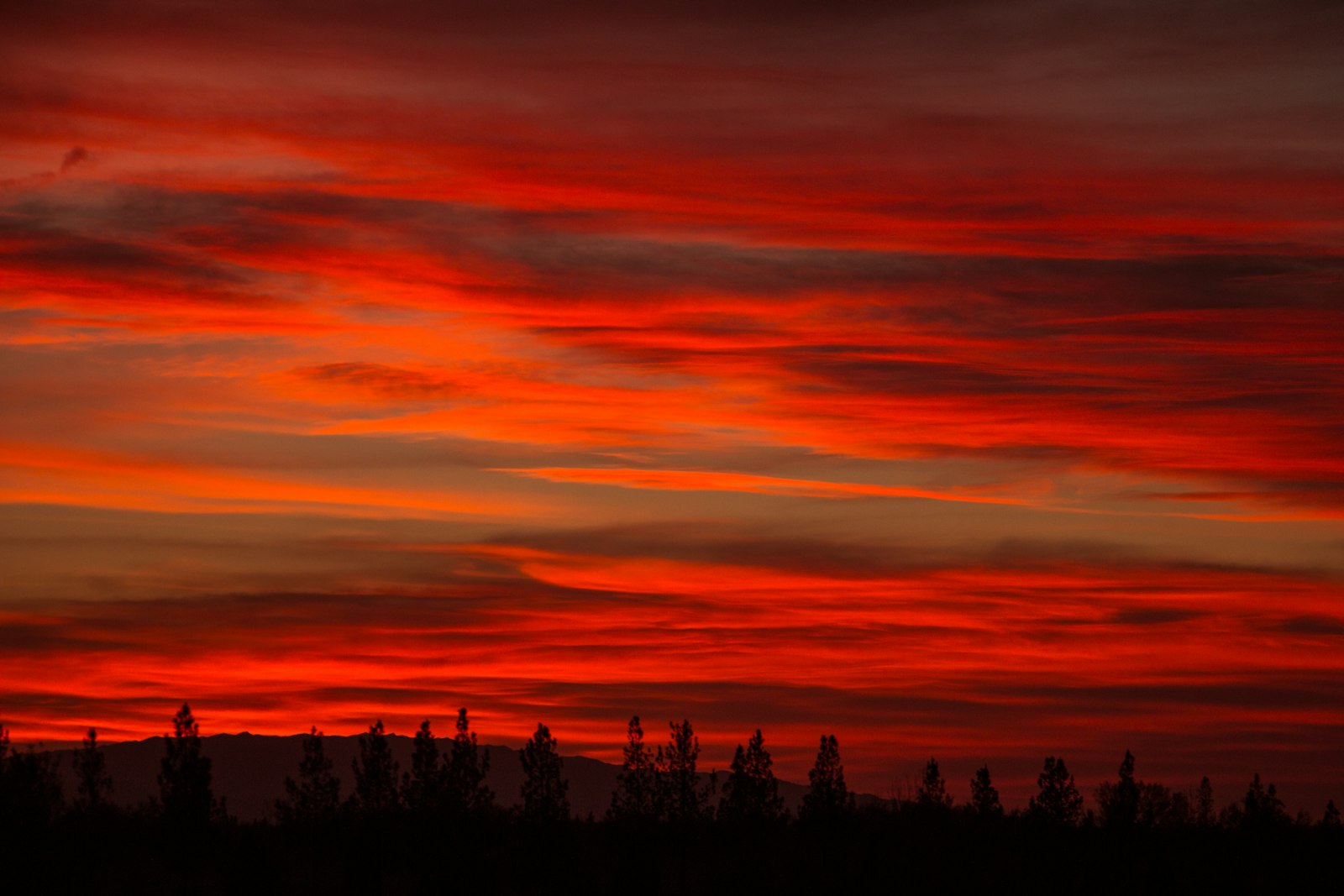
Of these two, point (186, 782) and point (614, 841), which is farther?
point (614, 841)

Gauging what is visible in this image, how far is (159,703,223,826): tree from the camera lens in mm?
120625

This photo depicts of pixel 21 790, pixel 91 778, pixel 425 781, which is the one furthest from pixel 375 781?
pixel 21 790

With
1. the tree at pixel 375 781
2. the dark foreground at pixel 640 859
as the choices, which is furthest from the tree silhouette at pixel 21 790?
the tree at pixel 375 781

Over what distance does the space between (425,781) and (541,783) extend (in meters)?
11.7

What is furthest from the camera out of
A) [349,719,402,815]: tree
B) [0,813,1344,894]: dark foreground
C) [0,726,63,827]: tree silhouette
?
[349,719,402,815]: tree

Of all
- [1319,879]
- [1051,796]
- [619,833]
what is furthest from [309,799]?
[1319,879]

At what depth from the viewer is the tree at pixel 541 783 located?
503 ft

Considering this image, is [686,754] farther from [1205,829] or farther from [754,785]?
[1205,829]

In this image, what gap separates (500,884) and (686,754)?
1123 inches

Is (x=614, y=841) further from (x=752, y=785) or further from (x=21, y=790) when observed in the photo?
(x=21, y=790)

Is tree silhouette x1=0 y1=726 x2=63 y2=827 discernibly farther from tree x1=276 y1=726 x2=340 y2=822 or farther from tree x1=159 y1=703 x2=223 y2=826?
tree x1=276 y1=726 x2=340 y2=822

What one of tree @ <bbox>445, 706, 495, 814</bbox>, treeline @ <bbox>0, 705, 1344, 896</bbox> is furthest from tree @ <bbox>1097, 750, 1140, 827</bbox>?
tree @ <bbox>445, 706, 495, 814</bbox>

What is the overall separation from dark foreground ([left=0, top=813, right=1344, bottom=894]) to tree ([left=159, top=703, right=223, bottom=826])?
1419 millimetres

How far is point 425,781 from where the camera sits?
15662cm
